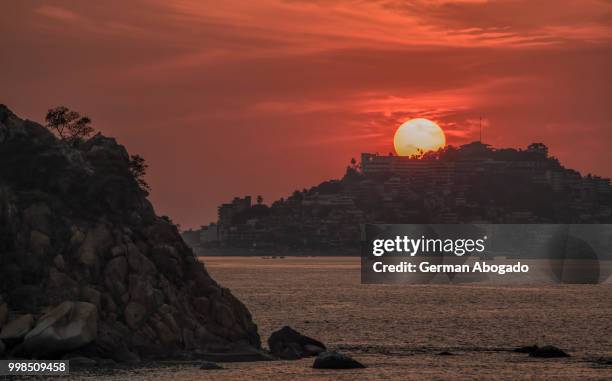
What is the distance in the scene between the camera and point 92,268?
263ft

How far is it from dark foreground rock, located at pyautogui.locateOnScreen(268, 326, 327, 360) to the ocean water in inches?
96.2

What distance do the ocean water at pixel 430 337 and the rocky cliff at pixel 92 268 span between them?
4.09 m

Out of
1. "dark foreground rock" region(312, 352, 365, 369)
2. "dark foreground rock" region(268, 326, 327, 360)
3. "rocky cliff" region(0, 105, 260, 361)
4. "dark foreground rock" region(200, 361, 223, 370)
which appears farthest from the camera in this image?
"dark foreground rock" region(268, 326, 327, 360)

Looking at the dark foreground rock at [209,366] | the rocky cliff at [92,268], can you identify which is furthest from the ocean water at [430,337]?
the rocky cliff at [92,268]

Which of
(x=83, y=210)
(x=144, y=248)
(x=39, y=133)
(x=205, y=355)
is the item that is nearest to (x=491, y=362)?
(x=205, y=355)

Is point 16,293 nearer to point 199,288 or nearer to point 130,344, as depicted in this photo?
point 130,344

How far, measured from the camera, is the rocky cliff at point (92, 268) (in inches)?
2894

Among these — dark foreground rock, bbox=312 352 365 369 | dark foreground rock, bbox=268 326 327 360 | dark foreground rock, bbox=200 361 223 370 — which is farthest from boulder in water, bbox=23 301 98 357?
dark foreground rock, bbox=268 326 327 360

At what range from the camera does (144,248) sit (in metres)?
84.4

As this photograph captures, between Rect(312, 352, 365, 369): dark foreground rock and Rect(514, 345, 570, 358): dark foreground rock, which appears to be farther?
Rect(514, 345, 570, 358): dark foreground rock

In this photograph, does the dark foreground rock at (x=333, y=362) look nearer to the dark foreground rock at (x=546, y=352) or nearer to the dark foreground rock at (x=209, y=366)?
the dark foreground rock at (x=209, y=366)

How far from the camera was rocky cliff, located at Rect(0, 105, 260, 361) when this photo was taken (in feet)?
241

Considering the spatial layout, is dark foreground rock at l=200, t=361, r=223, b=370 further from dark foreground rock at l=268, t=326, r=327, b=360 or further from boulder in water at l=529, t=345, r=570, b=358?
boulder in water at l=529, t=345, r=570, b=358

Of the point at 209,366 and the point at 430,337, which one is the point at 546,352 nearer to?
the point at 430,337
